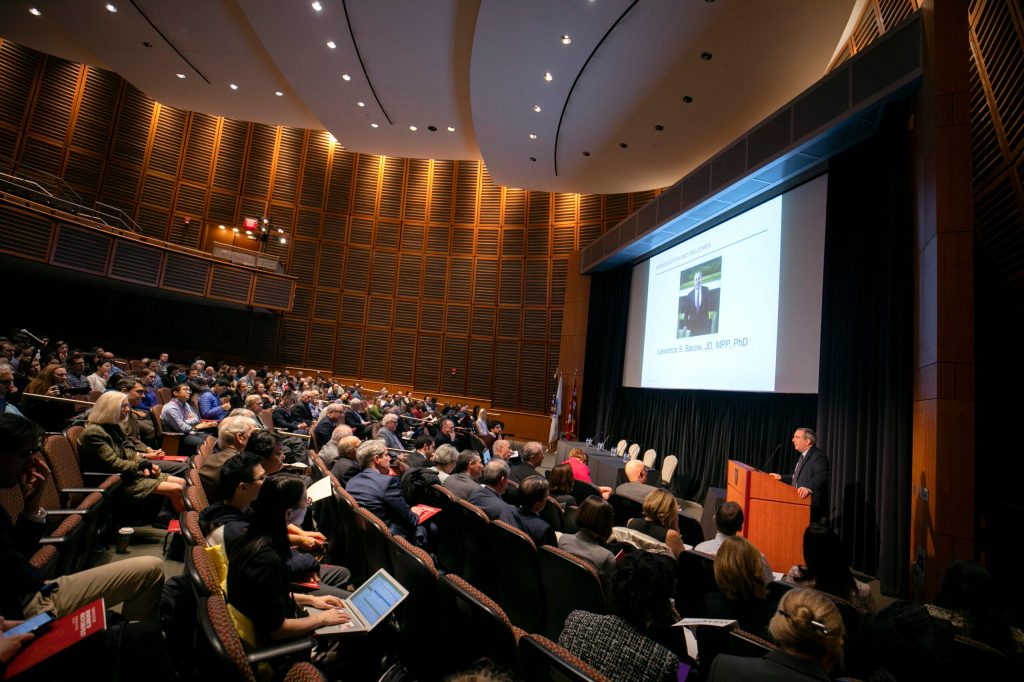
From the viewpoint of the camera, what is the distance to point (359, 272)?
14664mm

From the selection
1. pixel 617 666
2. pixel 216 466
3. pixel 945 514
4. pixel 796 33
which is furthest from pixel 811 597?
pixel 796 33

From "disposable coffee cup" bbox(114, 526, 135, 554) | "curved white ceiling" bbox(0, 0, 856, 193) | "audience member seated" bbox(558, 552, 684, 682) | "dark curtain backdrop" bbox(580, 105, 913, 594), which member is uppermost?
"curved white ceiling" bbox(0, 0, 856, 193)

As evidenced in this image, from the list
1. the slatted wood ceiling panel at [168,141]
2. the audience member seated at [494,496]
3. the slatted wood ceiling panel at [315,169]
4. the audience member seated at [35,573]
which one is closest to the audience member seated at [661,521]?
the audience member seated at [494,496]

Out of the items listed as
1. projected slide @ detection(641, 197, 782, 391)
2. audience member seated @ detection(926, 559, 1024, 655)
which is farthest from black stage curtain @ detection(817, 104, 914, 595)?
audience member seated @ detection(926, 559, 1024, 655)

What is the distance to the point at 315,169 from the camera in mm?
14750

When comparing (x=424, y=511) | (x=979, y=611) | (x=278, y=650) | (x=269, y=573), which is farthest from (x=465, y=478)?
(x=979, y=611)

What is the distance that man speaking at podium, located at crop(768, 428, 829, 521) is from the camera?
439 cm

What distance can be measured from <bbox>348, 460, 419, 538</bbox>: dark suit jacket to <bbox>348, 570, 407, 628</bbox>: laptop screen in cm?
98

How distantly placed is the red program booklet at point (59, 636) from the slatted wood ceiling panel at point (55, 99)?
14901 mm

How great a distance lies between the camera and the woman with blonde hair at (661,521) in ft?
9.55

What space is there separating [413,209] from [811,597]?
48.5 ft

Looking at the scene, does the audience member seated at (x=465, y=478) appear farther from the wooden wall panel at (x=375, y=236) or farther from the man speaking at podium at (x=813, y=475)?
the wooden wall panel at (x=375, y=236)

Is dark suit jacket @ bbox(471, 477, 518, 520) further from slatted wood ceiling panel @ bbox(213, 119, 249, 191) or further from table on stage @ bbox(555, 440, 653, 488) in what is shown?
slatted wood ceiling panel @ bbox(213, 119, 249, 191)

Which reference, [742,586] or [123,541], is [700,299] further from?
[123,541]
